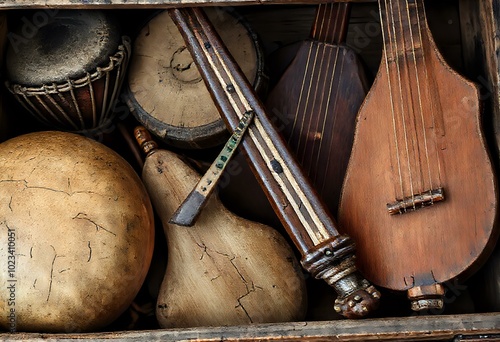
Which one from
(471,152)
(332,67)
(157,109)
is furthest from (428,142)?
(157,109)

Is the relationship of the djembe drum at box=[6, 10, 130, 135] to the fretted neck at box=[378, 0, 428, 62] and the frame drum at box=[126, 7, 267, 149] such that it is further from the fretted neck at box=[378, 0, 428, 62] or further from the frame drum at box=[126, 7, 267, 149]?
the fretted neck at box=[378, 0, 428, 62]

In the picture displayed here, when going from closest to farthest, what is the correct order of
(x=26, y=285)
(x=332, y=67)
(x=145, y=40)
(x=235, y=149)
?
(x=26, y=285) → (x=235, y=149) → (x=332, y=67) → (x=145, y=40)

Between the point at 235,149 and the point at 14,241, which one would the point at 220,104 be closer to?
the point at 235,149

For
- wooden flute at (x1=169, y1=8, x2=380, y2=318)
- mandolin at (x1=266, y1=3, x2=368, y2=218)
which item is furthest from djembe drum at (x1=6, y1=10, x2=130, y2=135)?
mandolin at (x1=266, y1=3, x2=368, y2=218)

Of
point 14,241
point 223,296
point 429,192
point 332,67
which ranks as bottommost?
point 223,296

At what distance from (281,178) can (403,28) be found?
451 mm

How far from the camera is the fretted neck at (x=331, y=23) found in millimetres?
1981

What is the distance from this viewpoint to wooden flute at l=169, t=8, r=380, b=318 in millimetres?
1711

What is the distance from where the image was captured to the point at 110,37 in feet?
6.57

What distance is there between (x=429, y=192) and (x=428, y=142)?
12cm

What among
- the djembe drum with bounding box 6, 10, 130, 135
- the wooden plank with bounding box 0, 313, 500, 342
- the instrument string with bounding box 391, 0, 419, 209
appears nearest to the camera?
the wooden plank with bounding box 0, 313, 500, 342

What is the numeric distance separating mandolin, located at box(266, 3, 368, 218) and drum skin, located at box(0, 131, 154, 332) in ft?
1.40

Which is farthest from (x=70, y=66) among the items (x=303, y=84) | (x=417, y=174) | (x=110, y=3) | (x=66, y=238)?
(x=417, y=174)

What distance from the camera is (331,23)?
1998mm
